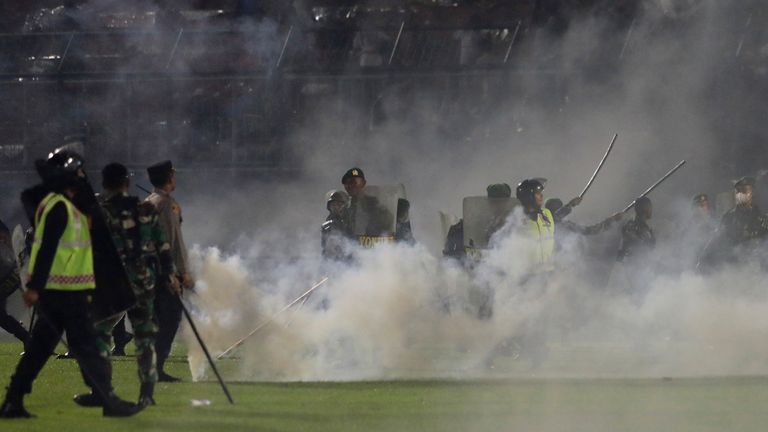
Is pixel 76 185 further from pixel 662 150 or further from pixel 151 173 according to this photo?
pixel 662 150

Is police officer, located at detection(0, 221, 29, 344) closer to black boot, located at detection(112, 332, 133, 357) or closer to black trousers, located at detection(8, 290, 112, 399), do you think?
black boot, located at detection(112, 332, 133, 357)

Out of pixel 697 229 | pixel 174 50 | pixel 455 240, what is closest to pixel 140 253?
pixel 455 240

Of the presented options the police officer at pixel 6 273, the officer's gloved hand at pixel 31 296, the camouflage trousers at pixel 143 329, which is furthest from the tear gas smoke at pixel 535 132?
the officer's gloved hand at pixel 31 296

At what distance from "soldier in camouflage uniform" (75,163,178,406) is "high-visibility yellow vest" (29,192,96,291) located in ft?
2.10

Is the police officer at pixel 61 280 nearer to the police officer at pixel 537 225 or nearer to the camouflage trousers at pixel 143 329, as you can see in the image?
the camouflage trousers at pixel 143 329

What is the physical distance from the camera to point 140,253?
9992 millimetres

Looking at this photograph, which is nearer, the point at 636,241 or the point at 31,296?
the point at 31,296

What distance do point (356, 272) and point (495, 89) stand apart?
12710 millimetres

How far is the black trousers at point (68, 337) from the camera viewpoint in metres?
9.18

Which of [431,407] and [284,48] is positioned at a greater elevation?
[284,48]

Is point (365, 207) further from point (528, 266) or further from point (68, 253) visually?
point (68, 253)

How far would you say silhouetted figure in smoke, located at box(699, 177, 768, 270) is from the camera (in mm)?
15828

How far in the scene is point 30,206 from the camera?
9.40m

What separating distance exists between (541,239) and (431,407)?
3.66 meters
